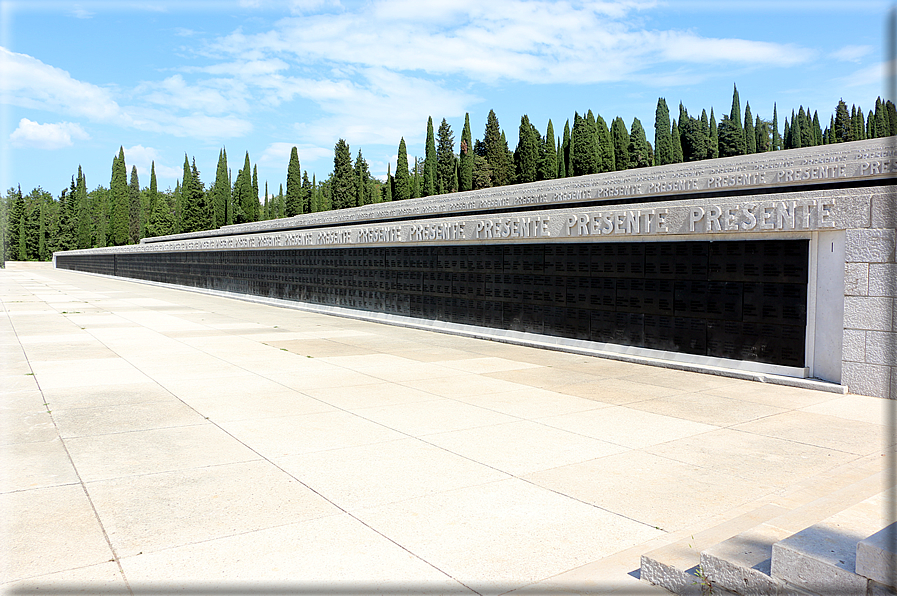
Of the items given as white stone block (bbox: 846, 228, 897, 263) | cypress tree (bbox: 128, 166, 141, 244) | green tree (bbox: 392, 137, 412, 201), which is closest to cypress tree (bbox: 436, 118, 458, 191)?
green tree (bbox: 392, 137, 412, 201)

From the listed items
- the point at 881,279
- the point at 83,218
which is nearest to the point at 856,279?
the point at 881,279

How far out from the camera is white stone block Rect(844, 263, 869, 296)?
8.02 meters

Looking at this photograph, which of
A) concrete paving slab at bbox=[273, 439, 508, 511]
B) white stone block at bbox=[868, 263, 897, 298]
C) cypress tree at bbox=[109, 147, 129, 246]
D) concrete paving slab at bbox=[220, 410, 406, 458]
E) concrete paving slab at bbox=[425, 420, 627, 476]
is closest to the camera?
concrete paving slab at bbox=[273, 439, 508, 511]

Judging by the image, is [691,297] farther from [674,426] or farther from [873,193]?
[674,426]

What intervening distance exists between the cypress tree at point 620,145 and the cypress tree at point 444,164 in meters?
16.5

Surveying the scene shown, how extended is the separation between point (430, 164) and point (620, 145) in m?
19.8

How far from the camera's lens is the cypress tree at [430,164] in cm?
6875

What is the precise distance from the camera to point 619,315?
11.2 m

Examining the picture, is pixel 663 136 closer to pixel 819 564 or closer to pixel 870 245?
pixel 870 245

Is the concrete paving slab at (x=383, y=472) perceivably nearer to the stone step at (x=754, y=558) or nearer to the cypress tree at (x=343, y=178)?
the stone step at (x=754, y=558)

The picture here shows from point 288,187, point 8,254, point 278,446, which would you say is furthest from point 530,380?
point 8,254

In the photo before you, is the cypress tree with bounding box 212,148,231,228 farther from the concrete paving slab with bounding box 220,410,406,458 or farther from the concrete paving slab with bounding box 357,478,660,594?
the concrete paving slab with bounding box 357,478,660,594

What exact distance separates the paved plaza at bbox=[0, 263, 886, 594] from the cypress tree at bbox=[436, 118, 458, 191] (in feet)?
186

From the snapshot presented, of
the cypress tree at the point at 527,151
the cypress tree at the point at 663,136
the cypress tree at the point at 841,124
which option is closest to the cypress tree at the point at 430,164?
the cypress tree at the point at 527,151
